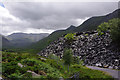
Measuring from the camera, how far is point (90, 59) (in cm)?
5188

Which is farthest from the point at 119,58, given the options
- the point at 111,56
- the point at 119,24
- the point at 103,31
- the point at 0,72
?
the point at 0,72

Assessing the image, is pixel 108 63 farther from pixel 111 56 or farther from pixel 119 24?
pixel 119 24

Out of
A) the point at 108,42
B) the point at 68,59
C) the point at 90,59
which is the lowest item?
the point at 90,59

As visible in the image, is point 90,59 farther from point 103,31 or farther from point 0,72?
point 0,72

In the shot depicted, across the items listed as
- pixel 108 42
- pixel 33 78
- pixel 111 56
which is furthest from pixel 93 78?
pixel 108 42

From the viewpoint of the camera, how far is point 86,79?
20953 millimetres

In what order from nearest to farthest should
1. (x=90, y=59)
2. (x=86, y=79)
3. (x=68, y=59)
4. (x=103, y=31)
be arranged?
(x=86, y=79) < (x=68, y=59) < (x=90, y=59) < (x=103, y=31)

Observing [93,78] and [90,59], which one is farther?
[90,59]

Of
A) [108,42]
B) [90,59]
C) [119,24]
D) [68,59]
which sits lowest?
[90,59]

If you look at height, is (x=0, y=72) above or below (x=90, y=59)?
above

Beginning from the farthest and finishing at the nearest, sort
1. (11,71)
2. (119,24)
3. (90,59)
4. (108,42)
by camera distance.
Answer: (108,42) < (90,59) < (119,24) < (11,71)

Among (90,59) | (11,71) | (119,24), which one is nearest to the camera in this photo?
(11,71)

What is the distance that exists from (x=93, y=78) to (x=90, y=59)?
31546 mm

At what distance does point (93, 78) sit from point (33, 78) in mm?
14434
